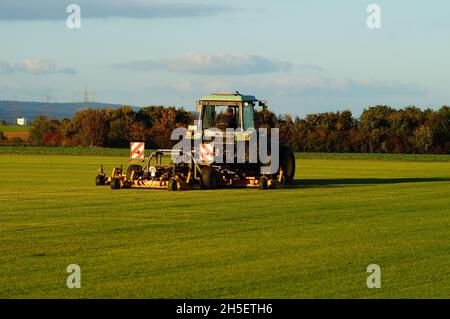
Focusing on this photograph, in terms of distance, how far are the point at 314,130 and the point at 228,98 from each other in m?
56.6

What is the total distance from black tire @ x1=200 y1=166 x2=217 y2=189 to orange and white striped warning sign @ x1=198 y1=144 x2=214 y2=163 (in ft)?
1.28

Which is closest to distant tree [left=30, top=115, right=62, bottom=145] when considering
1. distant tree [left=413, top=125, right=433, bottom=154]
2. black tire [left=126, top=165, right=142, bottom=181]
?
distant tree [left=413, top=125, right=433, bottom=154]

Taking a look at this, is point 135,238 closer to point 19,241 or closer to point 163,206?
point 19,241

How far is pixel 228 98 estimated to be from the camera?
104 ft

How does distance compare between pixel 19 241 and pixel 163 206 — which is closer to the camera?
pixel 19 241

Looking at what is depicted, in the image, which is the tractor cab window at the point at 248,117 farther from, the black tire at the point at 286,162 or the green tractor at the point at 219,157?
the black tire at the point at 286,162

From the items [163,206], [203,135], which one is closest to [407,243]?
[163,206]

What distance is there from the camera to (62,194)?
27562 millimetres

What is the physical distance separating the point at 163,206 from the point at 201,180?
6590 mm

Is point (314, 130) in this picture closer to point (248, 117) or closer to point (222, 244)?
point (248, 117)

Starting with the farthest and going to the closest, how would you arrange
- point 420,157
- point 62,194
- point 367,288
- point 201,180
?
1. point 420,157
2. point 201,180
3. point 62,194
4. point 367,288

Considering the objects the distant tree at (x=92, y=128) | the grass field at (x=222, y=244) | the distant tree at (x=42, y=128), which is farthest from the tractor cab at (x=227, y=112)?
the distant tree at (x=42, y=128)

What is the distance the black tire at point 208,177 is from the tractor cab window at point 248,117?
220 cm
